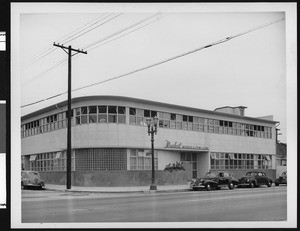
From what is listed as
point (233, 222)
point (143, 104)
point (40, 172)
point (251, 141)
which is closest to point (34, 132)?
point (40, 172)

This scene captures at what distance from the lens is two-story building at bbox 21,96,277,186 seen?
2483 cm

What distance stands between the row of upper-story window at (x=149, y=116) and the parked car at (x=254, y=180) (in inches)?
102

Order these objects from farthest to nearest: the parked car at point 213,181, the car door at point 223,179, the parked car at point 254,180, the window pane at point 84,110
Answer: the parked car at point 254,180 < the window pane at point 84,110 < the car door at point 223,179 < the parked car at point 213,181

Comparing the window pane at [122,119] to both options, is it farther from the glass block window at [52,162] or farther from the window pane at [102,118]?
the glass block window at [52,162]

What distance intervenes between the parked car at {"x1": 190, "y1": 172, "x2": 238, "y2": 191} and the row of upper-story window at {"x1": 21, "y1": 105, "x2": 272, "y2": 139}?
354 cm

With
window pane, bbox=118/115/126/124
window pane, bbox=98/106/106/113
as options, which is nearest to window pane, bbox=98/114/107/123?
window pane, bbox=98/106/106/113

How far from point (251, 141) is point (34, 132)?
1526 cm

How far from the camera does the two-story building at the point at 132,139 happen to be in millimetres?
24828

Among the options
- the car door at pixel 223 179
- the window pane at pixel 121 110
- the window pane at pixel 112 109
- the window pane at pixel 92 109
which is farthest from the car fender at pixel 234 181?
the window pane at pixel 92 109

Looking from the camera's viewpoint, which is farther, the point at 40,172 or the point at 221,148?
the point at 221,148

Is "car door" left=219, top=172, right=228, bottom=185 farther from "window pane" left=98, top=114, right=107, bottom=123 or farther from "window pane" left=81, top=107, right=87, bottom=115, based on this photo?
"window pane" left=81, top=107, right=87, bottom=115

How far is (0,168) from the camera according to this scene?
9805mm

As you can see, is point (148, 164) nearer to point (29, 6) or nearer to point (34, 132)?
point (34, 132)

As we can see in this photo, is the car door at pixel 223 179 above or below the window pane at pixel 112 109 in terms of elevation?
below
